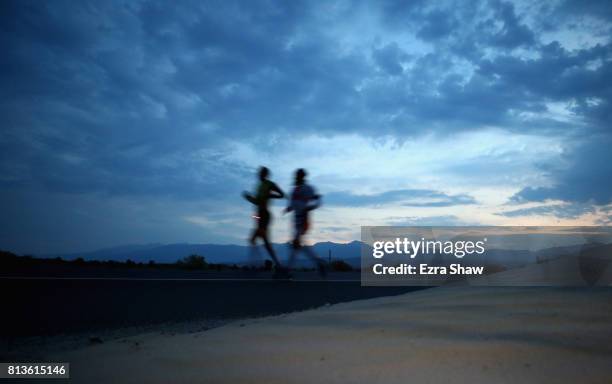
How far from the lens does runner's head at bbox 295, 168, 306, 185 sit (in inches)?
330

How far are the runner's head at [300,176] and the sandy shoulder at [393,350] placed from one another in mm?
5149

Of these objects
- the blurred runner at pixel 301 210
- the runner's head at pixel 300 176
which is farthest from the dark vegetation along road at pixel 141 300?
the runner's head at pixel 300 176

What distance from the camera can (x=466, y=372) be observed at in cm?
193

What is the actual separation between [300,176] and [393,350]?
6.28m

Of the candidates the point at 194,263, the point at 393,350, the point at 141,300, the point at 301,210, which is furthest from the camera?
the point at 194,263

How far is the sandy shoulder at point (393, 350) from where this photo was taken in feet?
6.34

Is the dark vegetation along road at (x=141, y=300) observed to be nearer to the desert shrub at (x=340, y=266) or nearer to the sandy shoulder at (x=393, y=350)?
the sandy shoulder at (x=393, y=350)

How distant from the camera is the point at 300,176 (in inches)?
331

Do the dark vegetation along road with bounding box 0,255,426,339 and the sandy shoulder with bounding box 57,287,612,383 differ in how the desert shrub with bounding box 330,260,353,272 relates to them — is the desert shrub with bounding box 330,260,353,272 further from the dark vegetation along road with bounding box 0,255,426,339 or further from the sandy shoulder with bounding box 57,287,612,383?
the sandy shoulder with bounding box 57,287,612,383

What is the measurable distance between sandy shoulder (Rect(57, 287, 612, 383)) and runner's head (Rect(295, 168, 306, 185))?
515 cm

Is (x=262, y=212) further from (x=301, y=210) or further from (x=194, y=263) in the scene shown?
(x=194, y=263)

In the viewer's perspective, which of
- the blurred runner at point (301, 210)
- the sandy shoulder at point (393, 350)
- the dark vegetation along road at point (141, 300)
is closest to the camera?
the sandy shoulder at point (393, 350)

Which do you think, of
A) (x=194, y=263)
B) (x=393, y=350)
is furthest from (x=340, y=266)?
(x=393, y=350)

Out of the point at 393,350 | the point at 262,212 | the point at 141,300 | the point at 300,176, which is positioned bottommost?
the point at 141,300
